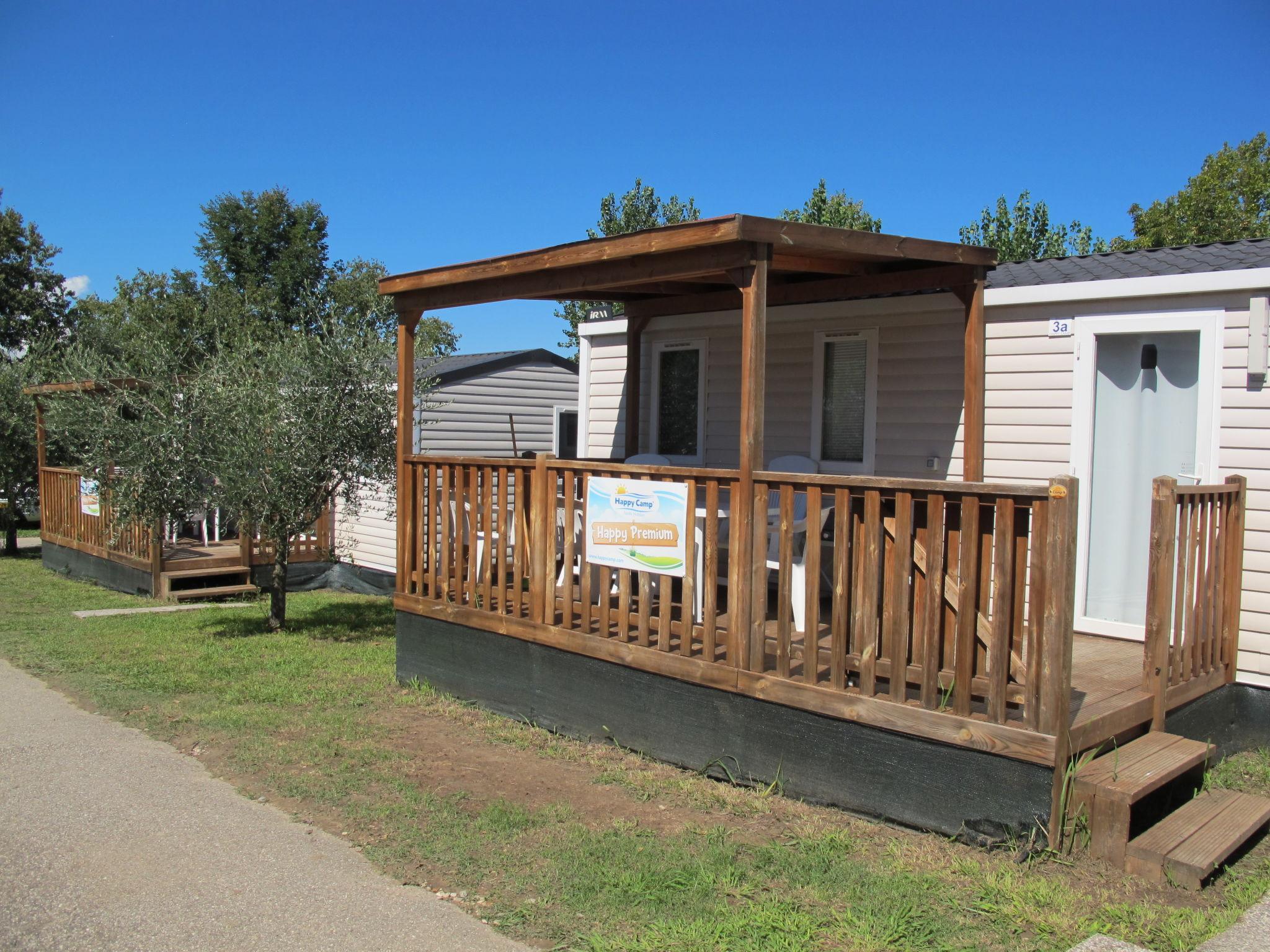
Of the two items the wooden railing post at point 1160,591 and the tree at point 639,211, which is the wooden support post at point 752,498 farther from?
the tree at point 639,211

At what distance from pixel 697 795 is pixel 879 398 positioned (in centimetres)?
341

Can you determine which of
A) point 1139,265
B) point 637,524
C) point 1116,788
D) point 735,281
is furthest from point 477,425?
point 1116,788

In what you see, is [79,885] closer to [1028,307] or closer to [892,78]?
[1028,307]

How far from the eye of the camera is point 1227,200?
2542cm

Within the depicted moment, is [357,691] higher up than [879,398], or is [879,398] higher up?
[879,398]

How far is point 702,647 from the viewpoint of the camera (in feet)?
17.3

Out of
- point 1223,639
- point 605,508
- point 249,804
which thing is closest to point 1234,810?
point 1223,639

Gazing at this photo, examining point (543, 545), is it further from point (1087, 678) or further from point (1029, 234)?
point (1029, 234)

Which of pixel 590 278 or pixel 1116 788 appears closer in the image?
pixel 1116 788

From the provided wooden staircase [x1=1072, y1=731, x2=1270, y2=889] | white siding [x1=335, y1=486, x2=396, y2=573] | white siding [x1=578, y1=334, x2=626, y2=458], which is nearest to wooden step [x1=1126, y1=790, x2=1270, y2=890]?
wooden staircase [x1=1072, y1=731, x2=1270, y2=889]

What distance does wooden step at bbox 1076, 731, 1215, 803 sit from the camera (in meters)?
3.90

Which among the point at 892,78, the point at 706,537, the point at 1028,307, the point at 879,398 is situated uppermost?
the point at 892,78

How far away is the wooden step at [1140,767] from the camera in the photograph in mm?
3898

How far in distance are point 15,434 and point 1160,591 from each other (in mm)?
15555
